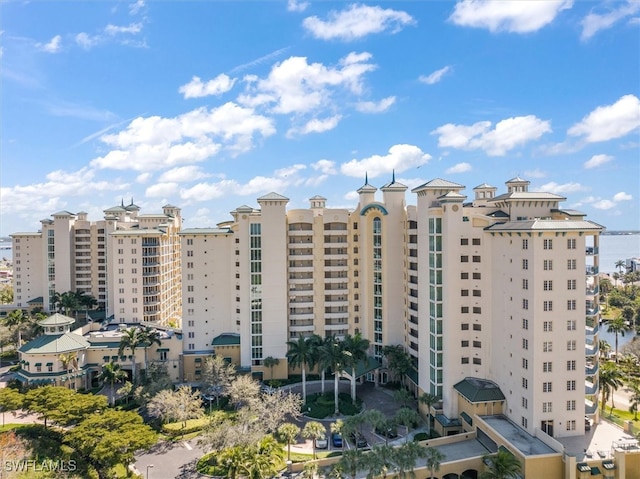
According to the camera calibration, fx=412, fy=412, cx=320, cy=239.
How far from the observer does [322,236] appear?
2680 inches

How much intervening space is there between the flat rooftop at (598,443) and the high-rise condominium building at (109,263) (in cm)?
7098

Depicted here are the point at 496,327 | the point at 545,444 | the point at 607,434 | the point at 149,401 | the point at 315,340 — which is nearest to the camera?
the point at 545,444

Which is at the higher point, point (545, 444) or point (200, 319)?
point (200, 319)

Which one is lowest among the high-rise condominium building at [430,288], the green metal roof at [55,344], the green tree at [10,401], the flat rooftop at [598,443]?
the flat rooftop at [598,443]

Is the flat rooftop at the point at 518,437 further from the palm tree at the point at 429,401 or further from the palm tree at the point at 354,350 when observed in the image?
the palm tree at the point at 354,350

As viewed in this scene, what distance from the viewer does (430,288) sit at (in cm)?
5119

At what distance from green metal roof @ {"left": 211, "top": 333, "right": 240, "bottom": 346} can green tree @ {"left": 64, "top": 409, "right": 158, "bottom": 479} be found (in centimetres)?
2381

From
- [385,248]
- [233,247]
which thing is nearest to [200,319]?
[233,247]

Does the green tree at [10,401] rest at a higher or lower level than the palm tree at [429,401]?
higher

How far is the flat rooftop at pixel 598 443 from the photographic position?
3644 centimetres

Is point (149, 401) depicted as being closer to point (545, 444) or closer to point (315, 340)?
point (315, 340)

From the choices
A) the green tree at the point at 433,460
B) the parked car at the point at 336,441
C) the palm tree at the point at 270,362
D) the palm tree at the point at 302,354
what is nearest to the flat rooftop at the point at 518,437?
the green tree at the point at 433,460

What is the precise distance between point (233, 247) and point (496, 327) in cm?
4205

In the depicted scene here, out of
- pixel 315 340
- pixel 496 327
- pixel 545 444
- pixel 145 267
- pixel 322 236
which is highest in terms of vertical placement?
pixel 322 236
